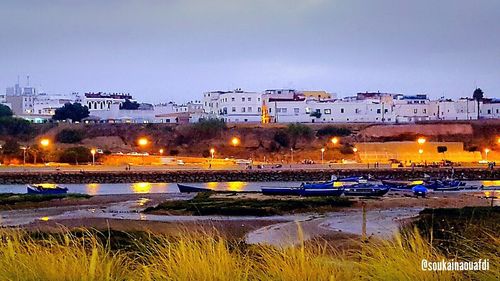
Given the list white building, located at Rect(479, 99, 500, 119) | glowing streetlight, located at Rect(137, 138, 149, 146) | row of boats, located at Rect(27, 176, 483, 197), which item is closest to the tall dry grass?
row of boats, located at Rect(27, 176, 483, 197)

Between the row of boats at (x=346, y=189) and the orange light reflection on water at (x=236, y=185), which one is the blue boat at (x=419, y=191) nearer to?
the row of boats at (x=346, y=189)

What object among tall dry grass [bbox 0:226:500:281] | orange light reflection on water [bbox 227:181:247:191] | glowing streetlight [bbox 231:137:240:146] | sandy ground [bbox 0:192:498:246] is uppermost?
glowing streetlight [bbox 231:137:240:146]

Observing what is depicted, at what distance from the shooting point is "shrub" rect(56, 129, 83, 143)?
248 ft

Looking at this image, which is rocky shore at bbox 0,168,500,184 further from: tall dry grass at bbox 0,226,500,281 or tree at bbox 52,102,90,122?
tall dry grass at bbox 0,226,500,281

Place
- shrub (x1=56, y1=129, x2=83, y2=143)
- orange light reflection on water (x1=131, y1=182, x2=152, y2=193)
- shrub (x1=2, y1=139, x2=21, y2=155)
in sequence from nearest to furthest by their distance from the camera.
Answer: orange light reflection on water (x1=131, y1=182, x2=152, y2=193) → shrub (x1=2, y1=139, x2=21, y2=155) → shrub (x1=56, y1=129, x2=83, y2=143)

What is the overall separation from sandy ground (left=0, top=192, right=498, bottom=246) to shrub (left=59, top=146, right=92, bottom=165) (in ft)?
95.1

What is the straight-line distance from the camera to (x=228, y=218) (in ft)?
83.9

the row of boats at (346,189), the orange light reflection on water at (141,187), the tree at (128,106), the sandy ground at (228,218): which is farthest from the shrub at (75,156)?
the tree at (128,106)

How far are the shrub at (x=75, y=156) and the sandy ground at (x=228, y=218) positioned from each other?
28991mm

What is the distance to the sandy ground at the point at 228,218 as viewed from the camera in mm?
20109

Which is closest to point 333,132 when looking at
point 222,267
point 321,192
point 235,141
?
point 235,141

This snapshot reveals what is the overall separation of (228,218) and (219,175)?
28.0m

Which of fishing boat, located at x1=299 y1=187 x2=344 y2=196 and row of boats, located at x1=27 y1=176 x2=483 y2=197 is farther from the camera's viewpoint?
row of boats, located at x1=27 y1=176 x2=483 y2=197

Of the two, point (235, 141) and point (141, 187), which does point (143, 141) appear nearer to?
point (235, 141)
